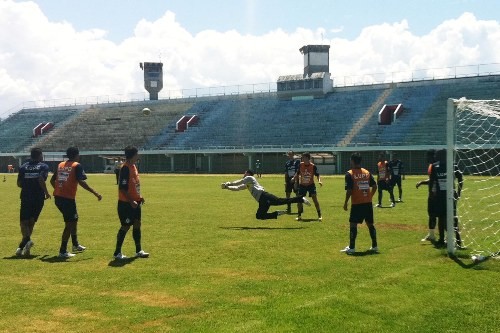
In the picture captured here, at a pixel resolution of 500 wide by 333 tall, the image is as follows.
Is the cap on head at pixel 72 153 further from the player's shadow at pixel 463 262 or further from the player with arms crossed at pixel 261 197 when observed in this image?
the player's shadow at pixel 463 262

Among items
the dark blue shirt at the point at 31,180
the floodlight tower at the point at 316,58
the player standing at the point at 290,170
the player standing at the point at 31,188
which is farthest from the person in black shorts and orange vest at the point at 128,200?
the floodlight tower at the point at 316,58

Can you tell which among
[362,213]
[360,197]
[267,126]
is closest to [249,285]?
[362,213]

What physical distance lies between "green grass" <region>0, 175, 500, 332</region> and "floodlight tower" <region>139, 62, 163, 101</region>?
86.3 m

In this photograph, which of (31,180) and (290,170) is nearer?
(31,180)

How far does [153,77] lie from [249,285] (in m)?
93.7

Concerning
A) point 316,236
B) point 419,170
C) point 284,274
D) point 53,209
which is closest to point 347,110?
point 419,170

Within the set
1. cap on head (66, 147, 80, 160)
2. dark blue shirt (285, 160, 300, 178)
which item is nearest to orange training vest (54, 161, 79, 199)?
cap on head (66, 147, 80, 160)

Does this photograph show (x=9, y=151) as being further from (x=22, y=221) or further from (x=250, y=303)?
(x=250, y=303)

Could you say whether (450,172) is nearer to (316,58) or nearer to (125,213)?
(125,213)

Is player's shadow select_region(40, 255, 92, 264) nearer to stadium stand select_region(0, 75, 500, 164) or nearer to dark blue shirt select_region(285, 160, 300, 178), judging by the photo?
dark blue shirt select_region(285, 160, 300, 178)

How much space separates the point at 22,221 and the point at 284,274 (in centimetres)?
610

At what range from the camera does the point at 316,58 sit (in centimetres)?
8419

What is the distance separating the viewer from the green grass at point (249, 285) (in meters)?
6.63

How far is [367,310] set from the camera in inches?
277
